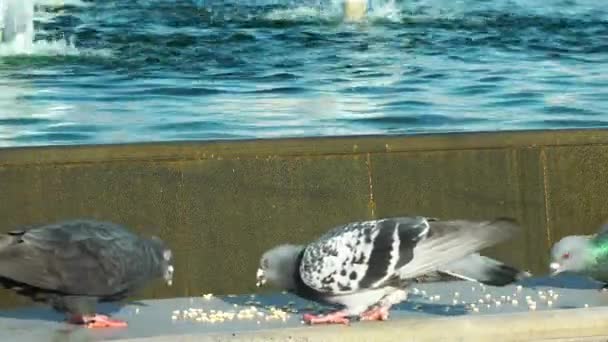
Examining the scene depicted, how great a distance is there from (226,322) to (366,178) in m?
1.72

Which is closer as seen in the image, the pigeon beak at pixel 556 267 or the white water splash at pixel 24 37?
the pigeon beak at pixel 556 267

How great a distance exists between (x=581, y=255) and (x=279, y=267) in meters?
1.45

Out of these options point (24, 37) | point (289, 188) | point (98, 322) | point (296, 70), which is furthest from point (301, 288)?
point (24, 37)

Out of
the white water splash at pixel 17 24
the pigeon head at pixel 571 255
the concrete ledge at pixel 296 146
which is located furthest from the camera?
the white water splash at pixel 17 24

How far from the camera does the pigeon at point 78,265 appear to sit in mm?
7809

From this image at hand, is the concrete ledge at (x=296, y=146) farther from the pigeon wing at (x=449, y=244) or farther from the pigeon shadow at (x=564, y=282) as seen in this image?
the pigeon wing at (x=449, y=244)

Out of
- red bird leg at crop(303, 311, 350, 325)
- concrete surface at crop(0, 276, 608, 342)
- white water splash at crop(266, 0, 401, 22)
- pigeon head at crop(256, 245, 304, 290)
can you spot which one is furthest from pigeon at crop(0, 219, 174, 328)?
white water splash at crop(266, 0, 401, 22)

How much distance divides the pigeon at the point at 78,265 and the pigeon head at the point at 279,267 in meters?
0.51

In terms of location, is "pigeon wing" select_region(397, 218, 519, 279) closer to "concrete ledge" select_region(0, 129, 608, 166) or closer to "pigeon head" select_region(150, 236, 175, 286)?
"pigeon head" select_region(150, 236, 175, 286)

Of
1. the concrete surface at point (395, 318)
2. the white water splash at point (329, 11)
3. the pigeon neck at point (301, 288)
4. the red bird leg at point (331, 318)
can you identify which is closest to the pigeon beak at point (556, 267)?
the concrete surface at point (395, 318)

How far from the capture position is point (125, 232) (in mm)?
8109

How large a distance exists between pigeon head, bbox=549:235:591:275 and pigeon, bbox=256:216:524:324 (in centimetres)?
41

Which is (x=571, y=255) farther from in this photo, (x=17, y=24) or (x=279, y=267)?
(x=17, y=24)

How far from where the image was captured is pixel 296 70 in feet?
81.3
